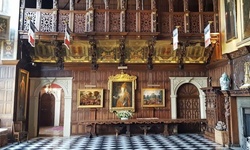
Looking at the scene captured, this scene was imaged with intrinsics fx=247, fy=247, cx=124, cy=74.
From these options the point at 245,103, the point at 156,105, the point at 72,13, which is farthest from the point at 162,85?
the point at 72,13

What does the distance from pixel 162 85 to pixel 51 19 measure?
19.0 ft

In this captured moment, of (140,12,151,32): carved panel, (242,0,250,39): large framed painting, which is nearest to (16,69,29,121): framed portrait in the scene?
(140,12,151,32): carved panel

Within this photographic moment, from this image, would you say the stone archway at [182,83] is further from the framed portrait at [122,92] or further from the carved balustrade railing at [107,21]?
the carved balustrade railing at [107,21]

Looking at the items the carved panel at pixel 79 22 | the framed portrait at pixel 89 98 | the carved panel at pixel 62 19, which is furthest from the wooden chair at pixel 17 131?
the carved panel at pixel 79 22

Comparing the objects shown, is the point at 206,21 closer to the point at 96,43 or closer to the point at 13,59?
the point at 96,43

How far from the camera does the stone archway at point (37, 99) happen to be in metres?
11.1

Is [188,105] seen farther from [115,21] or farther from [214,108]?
[115,21]

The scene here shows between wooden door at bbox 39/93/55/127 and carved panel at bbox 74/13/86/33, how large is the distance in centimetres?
851

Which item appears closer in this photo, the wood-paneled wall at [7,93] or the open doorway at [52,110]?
the wood-paneled wall at [7,93]

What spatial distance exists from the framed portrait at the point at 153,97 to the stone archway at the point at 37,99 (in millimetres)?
3435

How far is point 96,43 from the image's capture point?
10484mm

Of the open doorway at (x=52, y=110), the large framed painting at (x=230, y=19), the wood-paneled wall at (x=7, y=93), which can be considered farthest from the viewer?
the open doorway at (x=52, y=110)

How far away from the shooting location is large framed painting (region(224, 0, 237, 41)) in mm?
8688

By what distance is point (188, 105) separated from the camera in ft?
39.0
